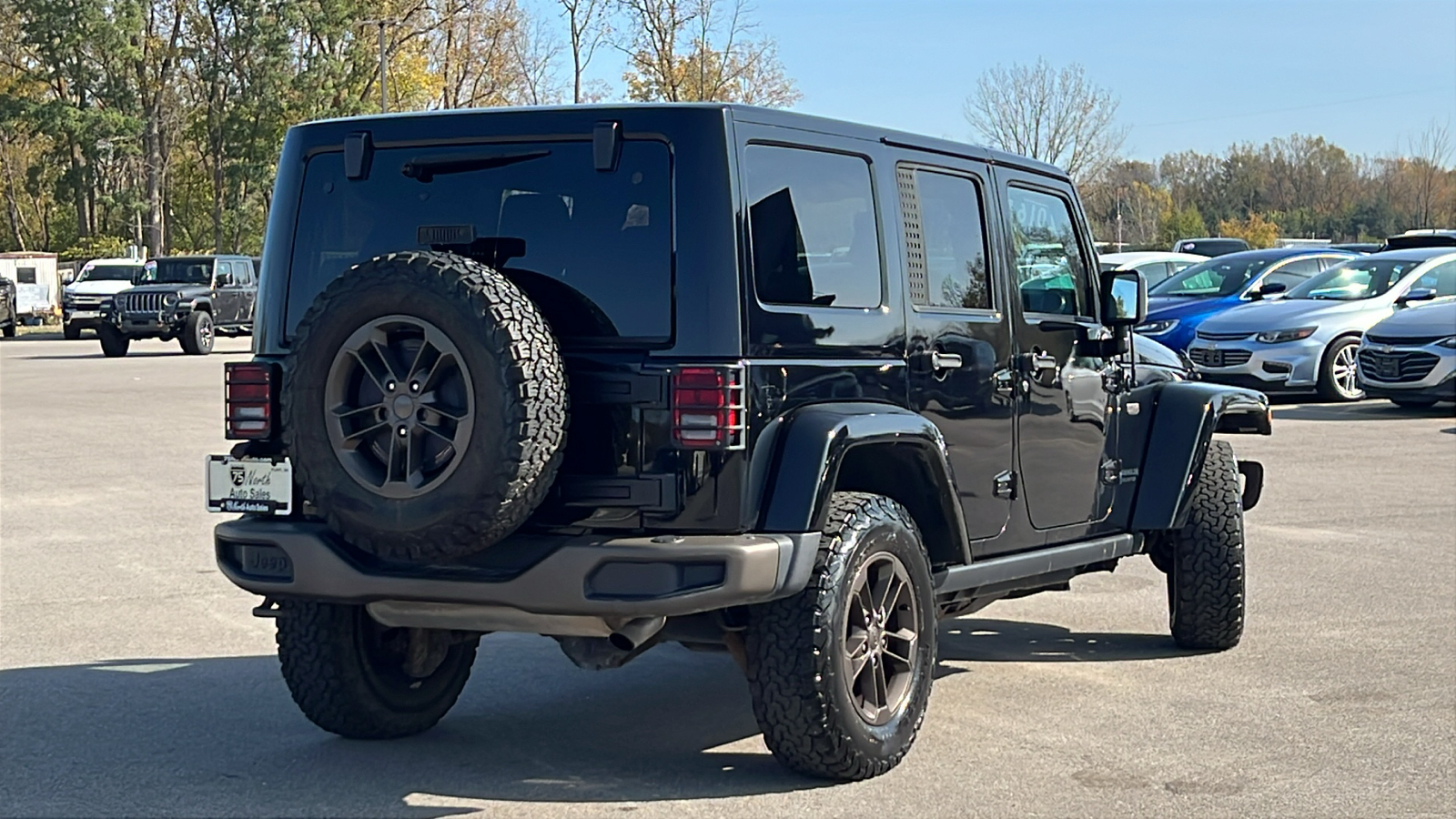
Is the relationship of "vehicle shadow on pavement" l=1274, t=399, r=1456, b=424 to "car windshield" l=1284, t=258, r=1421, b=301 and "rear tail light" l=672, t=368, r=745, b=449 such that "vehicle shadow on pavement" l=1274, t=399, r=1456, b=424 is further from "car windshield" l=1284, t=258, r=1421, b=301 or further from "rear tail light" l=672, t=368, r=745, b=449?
"rear tail light" l=672, t=368, r=745, b=449

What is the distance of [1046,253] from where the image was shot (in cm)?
677

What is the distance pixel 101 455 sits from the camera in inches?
580

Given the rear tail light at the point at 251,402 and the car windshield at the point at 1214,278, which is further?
the car windshield at the point at 1214,278

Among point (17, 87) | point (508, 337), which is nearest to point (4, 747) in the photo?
point (508, 337)

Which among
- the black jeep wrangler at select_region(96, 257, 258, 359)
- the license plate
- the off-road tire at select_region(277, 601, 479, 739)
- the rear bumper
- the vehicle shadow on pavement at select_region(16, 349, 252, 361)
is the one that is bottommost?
the off-road tire at select_region(277, 601, 479, 739)

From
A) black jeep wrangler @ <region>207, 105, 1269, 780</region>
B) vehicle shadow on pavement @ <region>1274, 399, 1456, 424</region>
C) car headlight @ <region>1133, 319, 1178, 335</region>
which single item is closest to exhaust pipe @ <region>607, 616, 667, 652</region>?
black jeep wrangler @ <region>207, 105, 1269, 780</region>

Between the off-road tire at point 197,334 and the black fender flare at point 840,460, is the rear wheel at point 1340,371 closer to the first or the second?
the black fender flare at point 840,460

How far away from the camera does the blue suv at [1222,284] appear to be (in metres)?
21.0

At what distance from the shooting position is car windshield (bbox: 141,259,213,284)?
33594mm

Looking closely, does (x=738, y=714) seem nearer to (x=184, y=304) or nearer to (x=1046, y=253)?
(x=1046, y=253)

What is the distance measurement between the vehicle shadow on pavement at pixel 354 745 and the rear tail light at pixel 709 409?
1.08 meters

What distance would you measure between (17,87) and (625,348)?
73.2 meters

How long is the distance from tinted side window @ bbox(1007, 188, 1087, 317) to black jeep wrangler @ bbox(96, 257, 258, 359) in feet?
86.5

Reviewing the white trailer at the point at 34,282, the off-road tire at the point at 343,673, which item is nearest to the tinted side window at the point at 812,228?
the off-road tire at the point at 343,673
